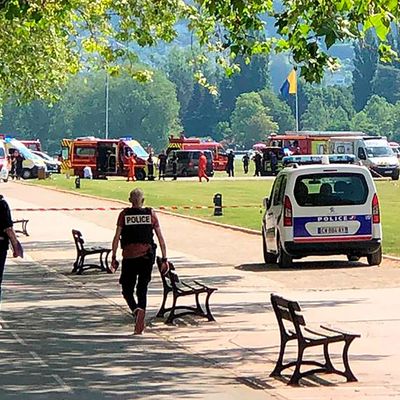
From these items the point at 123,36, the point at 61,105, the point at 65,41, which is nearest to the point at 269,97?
the point at 61,105

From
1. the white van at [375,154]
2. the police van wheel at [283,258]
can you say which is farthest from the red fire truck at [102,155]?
the police van wheel at [283,258]

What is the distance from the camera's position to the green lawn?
35906mm

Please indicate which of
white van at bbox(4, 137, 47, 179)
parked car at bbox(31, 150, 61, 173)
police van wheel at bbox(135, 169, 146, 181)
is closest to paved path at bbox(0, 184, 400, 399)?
police van wheel at bbox(135, 169, 146, 181)

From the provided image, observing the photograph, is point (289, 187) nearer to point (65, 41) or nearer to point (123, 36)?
point (123, 36)

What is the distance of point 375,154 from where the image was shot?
73.4 m

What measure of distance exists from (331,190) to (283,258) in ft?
4.92

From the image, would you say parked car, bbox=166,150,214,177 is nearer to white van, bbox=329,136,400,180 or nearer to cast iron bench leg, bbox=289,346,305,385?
white van, bbox=329,136,400,180

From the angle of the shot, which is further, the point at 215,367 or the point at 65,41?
the point at 65,41

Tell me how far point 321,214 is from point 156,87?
13882 cm

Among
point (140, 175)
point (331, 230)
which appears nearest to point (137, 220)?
point (331, 230)

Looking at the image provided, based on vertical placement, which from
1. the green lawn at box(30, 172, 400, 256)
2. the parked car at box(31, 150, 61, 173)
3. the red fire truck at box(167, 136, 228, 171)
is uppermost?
the red fire truck at box(167, 136, 228, 171)

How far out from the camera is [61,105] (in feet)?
561

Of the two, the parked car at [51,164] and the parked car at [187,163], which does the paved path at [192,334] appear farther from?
the parked car at [51,164]

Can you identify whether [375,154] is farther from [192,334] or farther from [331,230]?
[192,334]
